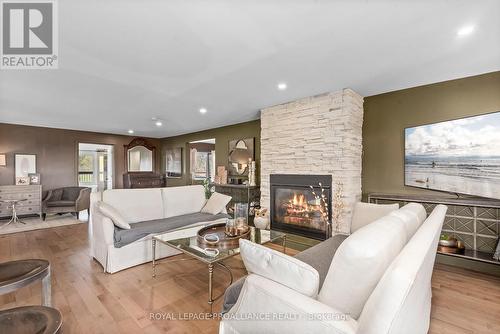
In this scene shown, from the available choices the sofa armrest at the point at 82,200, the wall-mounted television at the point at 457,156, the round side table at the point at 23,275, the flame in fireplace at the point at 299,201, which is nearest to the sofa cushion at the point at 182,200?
the flame in fireplace at the point at 299,201

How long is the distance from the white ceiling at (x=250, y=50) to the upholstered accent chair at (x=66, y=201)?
2589mm

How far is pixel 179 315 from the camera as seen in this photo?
1.93 m

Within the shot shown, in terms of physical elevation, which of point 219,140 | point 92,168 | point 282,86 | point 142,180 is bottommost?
point 142,180

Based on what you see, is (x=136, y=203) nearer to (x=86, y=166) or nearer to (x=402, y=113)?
(x=402, y=113)

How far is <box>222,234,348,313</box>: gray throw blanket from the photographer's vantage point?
1508 mm

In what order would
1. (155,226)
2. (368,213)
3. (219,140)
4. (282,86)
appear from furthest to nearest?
(219,140)
(282,86)
(155,226)
(368,213)

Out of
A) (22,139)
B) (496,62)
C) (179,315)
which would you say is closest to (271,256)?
(179,315)

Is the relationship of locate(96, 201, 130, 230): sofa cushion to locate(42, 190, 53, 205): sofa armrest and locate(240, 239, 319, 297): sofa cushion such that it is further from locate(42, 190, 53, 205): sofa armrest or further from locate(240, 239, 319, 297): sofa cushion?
locate(42, 190, 53, 205): sofa armrest

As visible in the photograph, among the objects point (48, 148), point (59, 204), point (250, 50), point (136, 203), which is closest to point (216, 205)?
point (136, 203)

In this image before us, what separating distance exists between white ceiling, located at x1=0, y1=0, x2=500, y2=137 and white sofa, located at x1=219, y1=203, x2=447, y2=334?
160 cm

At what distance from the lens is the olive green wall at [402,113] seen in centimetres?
277

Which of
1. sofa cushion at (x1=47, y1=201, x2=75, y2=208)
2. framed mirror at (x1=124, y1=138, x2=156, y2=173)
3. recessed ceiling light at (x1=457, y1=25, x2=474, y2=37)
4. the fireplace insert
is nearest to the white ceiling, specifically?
recessed ceiling light at (x1=457, y1=25, x2=474, y2=37)

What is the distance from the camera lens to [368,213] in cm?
265

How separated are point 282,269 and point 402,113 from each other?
3234 millimetres
